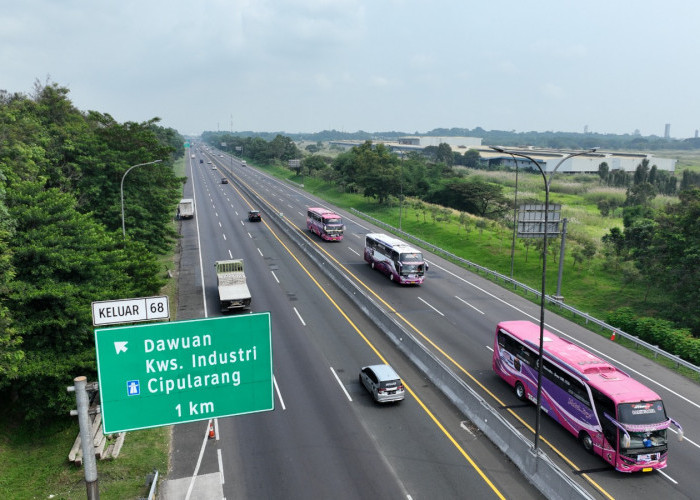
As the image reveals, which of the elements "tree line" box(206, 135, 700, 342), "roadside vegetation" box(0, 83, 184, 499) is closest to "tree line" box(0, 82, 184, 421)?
"roadside vegetation" box(0, 83, 184, 499)

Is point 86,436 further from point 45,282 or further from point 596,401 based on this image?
point 596,401

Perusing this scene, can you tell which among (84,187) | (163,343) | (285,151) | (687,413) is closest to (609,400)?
(687,413)

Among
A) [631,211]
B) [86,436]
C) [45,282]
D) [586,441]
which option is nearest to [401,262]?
[586,441]

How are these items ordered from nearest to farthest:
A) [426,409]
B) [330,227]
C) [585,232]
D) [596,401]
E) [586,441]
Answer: [596,401] < [586,441] < [426,409] < [330,227] < [585,232]

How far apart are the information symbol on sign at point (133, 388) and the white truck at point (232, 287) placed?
26.1 meters

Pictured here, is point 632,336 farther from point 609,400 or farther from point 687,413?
point 609,400

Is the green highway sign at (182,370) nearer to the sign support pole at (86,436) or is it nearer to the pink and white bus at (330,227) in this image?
the sign support pole at (86,436)

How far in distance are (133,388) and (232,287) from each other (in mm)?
28147

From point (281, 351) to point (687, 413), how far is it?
71.2 feet

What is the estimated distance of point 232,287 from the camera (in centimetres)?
3941

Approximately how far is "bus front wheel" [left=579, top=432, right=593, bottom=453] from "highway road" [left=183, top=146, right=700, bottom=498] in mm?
260

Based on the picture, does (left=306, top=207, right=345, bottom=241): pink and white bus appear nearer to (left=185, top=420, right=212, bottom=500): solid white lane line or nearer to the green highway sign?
(left=185, top=420, right=212, bottom=500): solid white lane line

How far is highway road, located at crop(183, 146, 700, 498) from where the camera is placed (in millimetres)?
19828

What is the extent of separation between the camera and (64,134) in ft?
147
